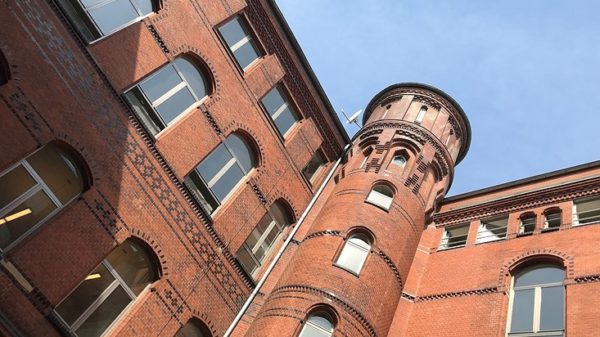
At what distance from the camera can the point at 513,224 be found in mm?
16500

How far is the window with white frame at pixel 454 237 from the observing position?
1739cm

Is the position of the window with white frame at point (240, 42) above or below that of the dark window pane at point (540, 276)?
above

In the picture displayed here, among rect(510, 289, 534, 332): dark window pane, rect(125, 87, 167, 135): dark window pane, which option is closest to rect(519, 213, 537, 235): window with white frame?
rect(510, 289, 534, 332): dark window pane

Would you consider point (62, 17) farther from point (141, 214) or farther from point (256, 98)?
point (256, 98)

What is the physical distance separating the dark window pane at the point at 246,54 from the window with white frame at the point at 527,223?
10362 mm

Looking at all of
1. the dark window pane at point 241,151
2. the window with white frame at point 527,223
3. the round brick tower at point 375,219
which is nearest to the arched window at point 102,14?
the dark window pane at point 241,151

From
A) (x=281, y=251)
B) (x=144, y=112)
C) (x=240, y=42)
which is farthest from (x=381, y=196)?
(x=144, y=112)

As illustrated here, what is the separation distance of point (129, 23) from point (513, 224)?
12.8 m

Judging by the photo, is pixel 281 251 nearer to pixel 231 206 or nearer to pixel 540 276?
pixel 231 206

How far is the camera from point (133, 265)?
12.6 meters

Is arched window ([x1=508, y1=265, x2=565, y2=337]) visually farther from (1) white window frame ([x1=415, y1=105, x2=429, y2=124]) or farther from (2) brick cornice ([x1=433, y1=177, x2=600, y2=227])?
(1) white window frame ([x1=415, y1=105, x2=429, y2=124])

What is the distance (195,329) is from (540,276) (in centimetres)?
930

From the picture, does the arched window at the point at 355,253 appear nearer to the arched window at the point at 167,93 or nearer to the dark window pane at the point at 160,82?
the arched window at the point at 167,93

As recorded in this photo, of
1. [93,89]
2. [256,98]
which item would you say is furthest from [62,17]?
[256,98]
